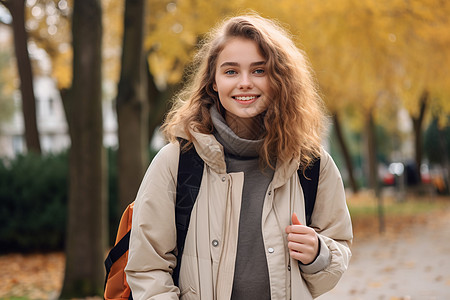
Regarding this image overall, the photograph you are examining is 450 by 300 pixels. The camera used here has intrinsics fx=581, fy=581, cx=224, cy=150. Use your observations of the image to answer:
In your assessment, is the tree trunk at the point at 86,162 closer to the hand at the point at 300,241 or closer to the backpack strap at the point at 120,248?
the backpack strap at the point at 120,248

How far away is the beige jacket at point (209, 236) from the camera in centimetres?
213

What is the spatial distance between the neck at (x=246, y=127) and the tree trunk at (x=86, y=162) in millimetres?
4762

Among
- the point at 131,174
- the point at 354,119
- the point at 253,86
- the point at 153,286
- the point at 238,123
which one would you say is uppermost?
the point at 253,86

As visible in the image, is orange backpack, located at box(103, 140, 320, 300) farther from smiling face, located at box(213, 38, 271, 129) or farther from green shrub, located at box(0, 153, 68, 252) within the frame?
green shrub, located at box(0, 153, 68, 252)

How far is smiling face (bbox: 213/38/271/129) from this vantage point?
2283 millimetres

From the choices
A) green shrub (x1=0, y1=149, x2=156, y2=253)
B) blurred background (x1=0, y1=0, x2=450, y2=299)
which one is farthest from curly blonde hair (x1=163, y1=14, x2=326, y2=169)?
green shrub (x1=0, y1=149, x2=156, y2=253)

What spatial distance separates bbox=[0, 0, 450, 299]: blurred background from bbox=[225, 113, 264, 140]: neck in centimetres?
142

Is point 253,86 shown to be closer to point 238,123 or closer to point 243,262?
point 238,123

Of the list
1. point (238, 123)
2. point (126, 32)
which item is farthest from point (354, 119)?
point (238, 123)

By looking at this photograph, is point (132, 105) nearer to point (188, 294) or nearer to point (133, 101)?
point (133, 101)

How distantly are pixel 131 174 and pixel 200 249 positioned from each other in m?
5.21

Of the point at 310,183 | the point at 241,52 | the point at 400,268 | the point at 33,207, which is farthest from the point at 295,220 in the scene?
the point at 33,207

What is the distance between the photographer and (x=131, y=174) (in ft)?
23.8

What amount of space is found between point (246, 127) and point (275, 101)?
0.16 metres
